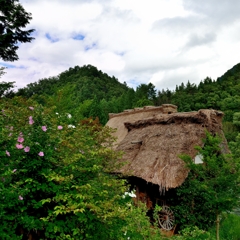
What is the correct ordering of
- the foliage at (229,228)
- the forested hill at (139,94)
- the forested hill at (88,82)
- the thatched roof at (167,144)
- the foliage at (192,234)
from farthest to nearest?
1. the forested hill at (88,82)
2. the forested hill at (139,94)
3. the thatched roof at (167,144)
4. the foliage at (229,228)
5. the foliage at (192,234)

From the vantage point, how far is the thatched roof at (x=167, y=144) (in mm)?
7750

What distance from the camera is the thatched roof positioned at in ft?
25.4

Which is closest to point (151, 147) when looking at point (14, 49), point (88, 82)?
point (14, 49)

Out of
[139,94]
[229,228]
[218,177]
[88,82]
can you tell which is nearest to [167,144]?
[229,228]

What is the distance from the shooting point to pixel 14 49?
12.3 m

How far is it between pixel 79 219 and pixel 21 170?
2.62 feet

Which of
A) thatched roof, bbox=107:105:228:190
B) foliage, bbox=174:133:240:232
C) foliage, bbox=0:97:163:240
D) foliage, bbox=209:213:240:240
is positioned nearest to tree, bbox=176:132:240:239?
foliage, bbox=174:133:240:232

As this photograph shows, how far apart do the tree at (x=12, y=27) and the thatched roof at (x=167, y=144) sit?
645cm

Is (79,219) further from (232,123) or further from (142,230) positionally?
(232,123)

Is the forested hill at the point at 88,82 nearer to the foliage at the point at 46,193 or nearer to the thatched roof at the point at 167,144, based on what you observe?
the thatched roof at the point at 167,144

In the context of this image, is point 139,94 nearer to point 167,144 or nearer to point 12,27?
point 12,27

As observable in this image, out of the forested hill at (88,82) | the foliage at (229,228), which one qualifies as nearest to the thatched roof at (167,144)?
the foliage at (229,228)

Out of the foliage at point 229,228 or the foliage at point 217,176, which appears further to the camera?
the foliage at point 229,228

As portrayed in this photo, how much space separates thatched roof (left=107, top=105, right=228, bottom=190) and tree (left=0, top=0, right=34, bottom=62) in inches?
254
